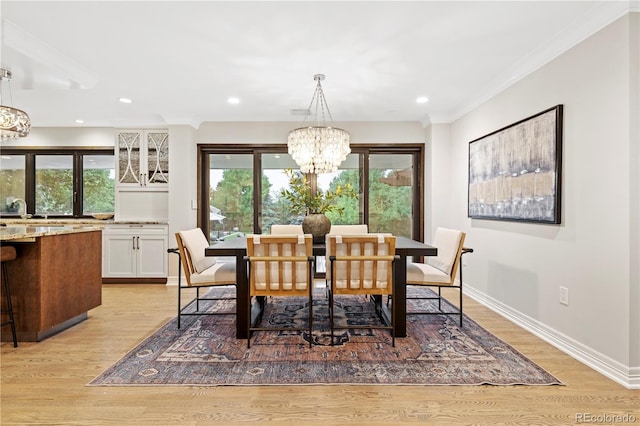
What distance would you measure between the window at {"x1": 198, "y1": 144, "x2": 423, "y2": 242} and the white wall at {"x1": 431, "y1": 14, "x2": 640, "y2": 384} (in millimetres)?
2047

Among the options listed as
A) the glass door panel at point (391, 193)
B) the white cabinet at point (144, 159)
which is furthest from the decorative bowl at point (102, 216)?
the glass door panel at point (391, 193)

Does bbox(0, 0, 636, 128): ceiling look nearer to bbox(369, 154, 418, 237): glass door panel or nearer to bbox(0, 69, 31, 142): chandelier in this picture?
bbox(0, 69, 31, 142): chandelier

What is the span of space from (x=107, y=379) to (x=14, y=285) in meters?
1.31

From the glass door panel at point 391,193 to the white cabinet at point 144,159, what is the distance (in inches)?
122

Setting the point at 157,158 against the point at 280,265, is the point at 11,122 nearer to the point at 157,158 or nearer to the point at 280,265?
the point at 157,158

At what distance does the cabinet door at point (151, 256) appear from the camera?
493 cm

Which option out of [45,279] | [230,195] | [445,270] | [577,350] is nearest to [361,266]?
[445,270]

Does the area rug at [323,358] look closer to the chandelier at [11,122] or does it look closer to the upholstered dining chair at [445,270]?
the upholstered dining chair at [445,270]

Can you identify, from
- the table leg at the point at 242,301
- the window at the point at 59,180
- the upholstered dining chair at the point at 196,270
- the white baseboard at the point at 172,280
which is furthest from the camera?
the window at the point at 59,180

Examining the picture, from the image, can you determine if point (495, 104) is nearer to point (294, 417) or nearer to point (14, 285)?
point (294, 417)

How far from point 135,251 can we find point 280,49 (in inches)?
145

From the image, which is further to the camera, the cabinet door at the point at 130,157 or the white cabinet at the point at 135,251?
the cabinet door at the point at 130,157

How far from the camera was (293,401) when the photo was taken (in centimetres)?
192

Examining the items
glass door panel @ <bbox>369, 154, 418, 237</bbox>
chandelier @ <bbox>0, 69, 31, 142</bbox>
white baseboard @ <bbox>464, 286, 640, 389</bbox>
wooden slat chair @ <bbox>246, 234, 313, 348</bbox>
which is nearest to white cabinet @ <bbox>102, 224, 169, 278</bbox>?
chandelier @ <bbox>0, 69, 31, 142</bbox>
